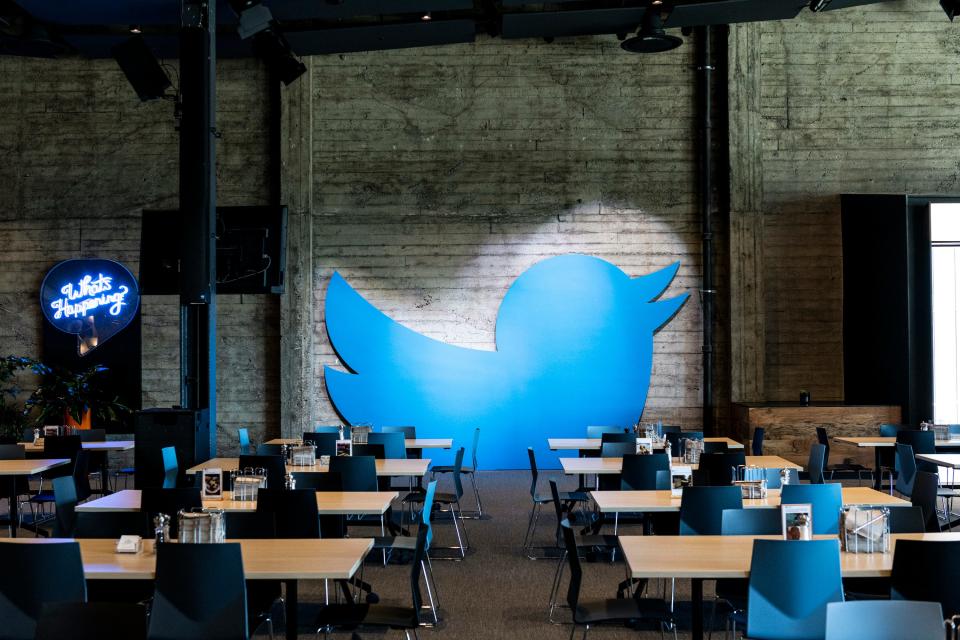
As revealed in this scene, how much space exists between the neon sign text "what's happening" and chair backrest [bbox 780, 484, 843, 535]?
1064cm

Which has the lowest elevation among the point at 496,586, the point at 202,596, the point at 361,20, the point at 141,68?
the point at 496,586

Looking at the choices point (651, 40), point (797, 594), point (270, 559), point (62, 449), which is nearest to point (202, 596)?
point (270, 559)

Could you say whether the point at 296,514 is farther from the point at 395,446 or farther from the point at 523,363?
the point at 523,363

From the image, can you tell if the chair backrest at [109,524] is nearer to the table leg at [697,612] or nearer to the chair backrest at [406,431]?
the table leg at [697,612]

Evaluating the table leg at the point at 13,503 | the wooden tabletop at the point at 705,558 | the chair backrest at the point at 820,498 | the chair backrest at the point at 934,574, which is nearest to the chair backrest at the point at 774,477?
the chair backrest at the point at 820,498

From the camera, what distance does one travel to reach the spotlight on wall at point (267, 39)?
1073 cm

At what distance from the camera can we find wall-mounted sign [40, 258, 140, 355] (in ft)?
45.2

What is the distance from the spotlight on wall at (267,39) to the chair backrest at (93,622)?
855cm

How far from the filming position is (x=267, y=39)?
12188mm

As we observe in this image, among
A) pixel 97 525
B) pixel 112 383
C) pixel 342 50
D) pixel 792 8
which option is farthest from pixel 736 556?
pixel 112 383

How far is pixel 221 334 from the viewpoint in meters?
13.7

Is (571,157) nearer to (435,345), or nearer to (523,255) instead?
(523,255)

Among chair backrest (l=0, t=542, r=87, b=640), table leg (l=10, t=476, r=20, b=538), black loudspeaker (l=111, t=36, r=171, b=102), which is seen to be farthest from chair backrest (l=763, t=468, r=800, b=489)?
black loudspeaker (l=111, t=36, r=171, b=102)

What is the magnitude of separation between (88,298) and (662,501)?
1018 centimetres
